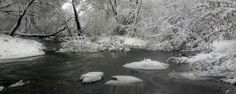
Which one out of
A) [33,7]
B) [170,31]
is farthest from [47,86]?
[33,7]

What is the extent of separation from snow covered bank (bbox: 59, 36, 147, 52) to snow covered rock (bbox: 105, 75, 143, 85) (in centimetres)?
1294

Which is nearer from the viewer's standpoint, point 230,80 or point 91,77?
point 230,80

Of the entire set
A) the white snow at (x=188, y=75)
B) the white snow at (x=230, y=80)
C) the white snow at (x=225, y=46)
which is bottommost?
the white snow at (x=230, y=80)

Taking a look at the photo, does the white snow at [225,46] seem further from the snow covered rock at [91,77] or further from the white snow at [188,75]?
the snow covered rock at [91,77]

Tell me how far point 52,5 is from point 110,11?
453 inches

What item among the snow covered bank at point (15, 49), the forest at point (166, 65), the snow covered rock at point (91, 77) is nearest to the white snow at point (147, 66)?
the forest at point (166, 65)

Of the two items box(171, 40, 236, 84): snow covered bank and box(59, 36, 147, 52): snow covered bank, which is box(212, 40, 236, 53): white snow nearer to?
box(171, 40, 236, 84): snow covered bank

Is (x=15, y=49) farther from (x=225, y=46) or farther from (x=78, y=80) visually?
(x=225, y=46)

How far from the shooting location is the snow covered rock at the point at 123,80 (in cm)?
1398

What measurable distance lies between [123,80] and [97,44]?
16015 millimetres

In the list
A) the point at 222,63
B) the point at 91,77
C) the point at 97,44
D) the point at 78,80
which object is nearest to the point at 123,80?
the point at 91,77

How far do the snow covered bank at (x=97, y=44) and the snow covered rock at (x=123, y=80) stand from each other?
12943 mm

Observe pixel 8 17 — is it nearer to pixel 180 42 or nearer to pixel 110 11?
pixel 110 11

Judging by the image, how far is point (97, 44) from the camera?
30.2 m
